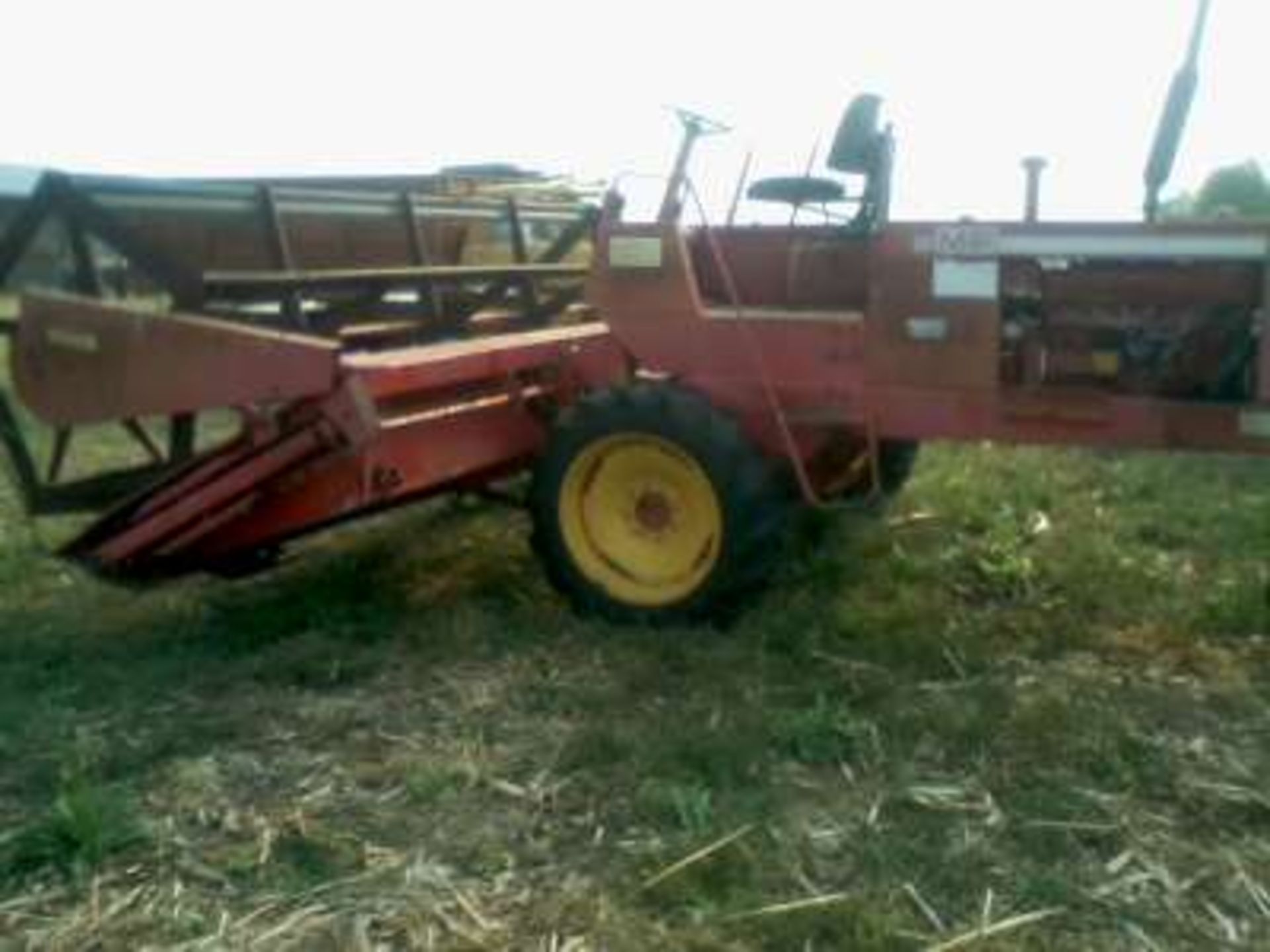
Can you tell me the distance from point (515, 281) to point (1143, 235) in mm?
3157

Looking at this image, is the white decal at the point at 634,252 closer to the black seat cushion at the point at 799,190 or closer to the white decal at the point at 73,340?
the black seat cushion at the point at 799,190

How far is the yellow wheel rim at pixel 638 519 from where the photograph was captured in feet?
19.1

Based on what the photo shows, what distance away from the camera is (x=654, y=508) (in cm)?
591

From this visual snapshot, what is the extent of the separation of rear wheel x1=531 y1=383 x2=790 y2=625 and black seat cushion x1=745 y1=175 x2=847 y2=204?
97 cm

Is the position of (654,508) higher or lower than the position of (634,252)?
lower

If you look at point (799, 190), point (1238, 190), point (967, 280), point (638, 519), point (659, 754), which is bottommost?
point (659, 754)

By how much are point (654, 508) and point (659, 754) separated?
5.21 ft

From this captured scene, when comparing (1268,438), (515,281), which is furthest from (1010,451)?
(1268,438)

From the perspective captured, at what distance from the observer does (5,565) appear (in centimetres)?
695

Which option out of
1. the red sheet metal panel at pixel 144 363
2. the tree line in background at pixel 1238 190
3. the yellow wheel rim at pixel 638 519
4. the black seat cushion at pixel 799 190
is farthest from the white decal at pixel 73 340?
the tree line in background at pixel 1238 190

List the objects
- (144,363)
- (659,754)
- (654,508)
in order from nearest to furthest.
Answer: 1. (659,754)
2. (144,363)
3. (654,508)

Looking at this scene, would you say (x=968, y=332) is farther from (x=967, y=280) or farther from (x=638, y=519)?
(x=638, y=519)

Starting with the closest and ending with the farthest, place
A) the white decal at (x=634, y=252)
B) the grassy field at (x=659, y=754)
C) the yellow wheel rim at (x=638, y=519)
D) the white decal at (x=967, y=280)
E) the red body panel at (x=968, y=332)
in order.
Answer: the grassy field at (x=659, y=754) < the red body panel at (x=968, y=332) < the white decal at (x=967, y=280) < the yellow wheel rim at (x=638, y=519) < the white decal at (x=634, y=252)

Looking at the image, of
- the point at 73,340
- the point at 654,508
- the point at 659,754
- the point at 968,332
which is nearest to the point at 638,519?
the point at 654,508
